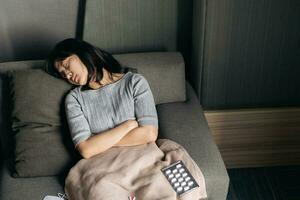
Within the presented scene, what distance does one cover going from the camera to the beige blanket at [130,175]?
1.44 metres

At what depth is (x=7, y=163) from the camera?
172cm

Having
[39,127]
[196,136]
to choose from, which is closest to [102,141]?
[39,127]

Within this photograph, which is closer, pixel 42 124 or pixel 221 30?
pixel 42 124

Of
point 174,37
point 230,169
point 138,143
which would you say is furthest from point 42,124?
point 230,169

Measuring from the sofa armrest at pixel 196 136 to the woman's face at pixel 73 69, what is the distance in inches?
15.6

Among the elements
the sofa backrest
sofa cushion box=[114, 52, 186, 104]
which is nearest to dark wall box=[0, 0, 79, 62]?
the sofa backrest

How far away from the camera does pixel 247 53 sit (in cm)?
185

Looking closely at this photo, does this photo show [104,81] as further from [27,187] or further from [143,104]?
[27,187]

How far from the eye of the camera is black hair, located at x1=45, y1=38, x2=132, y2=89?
1.57 m

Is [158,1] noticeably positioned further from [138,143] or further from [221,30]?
[138,143]

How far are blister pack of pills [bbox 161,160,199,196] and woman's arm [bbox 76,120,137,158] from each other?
0.73 feet

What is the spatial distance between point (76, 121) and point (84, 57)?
26 cm

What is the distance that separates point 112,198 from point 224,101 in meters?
0.83

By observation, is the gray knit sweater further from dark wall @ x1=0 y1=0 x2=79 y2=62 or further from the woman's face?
dark wall @ x1=0 y1=0 x2=79 y2=62
